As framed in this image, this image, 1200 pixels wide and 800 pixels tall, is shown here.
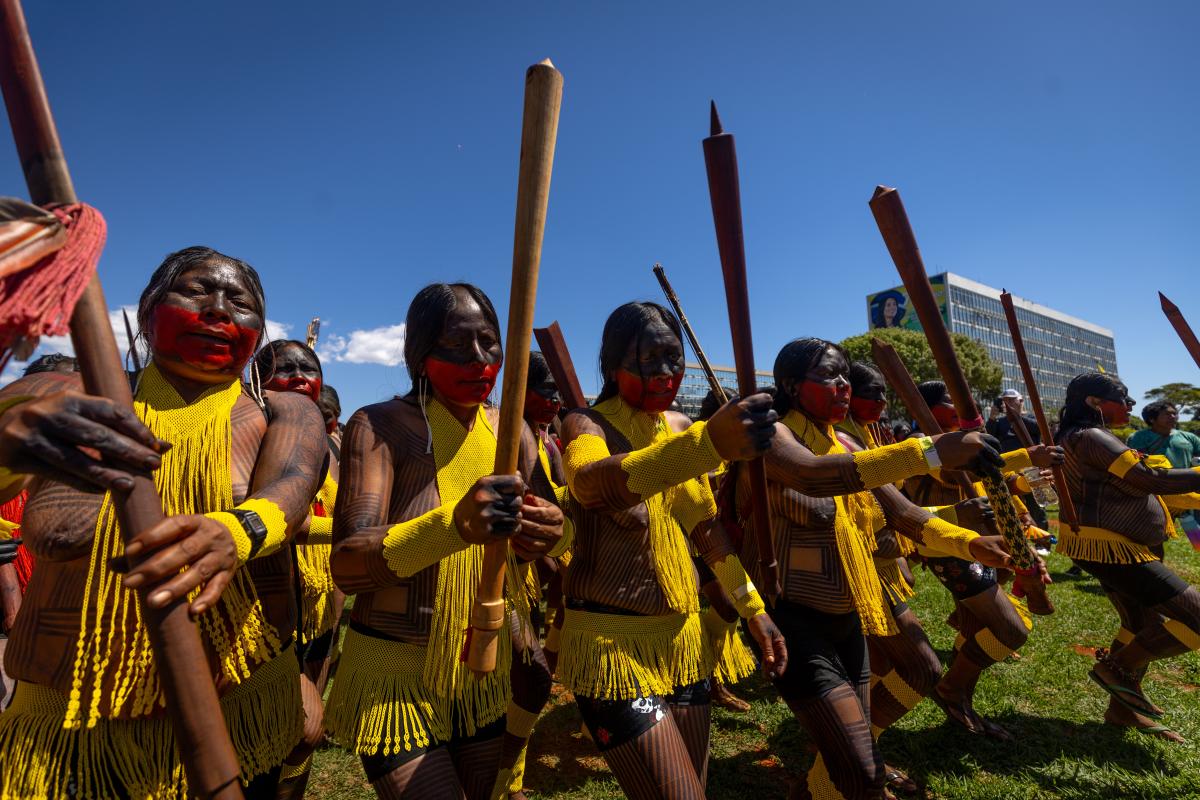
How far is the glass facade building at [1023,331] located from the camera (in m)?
75.7

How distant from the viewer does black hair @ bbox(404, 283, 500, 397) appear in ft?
7.34

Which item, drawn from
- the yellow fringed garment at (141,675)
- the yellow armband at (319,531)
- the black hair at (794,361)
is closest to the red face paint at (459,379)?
the yellow fringed garment at (141,675)

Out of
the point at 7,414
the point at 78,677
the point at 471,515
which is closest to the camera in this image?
the point at 7,414

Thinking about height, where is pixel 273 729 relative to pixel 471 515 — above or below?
below

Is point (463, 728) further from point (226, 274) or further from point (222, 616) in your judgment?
point (226, 274)

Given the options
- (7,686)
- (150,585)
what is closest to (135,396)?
(150,585)

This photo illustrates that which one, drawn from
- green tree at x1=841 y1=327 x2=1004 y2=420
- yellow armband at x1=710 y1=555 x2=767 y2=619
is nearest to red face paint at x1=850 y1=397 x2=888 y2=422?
yellow armband at x1=710 y1=555 x2=767 y2=619

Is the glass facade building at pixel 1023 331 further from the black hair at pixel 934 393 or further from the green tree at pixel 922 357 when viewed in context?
the black hair at pixel 934 393

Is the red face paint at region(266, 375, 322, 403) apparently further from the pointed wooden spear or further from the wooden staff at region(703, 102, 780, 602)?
the pointed wooden spear

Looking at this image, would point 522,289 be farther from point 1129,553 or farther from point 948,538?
point 1129,553

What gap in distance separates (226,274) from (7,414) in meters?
0.95

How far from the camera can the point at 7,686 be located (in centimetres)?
345

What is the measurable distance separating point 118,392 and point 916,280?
2.61 meters

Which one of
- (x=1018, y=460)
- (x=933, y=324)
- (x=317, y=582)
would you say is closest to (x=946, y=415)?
(x=1018, y=460)
